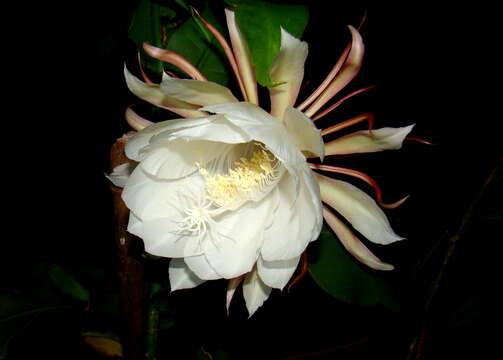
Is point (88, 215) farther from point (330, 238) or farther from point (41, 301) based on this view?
point (330, 238)

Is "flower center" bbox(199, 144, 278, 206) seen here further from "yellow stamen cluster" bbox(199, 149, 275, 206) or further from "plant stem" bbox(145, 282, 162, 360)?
"plant stem" bbox(145, 282, 162, 360)

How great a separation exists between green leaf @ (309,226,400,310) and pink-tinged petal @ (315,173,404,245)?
0.52 ft

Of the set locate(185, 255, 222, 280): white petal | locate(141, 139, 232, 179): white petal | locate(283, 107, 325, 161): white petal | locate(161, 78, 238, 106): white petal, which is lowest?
locate(185, 255, 222, 280): white petal

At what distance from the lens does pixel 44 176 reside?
152 cm

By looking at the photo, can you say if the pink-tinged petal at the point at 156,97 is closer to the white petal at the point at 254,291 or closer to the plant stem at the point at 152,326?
the white petal at the point at 254,291

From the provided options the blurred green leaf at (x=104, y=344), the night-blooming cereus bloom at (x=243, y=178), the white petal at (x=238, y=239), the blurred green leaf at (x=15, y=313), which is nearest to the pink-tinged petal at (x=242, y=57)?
the night-blooming cereus bloom at (x=243, y=178)

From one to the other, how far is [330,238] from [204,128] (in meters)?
0.37

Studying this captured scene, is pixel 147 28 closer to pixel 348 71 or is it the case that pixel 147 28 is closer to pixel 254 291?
pixel 348 71

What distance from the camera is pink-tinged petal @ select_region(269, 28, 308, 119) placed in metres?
0.54

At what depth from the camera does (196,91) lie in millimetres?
582

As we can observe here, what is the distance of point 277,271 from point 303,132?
0.85 feet

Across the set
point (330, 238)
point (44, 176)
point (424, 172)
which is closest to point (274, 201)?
point (330, 238)

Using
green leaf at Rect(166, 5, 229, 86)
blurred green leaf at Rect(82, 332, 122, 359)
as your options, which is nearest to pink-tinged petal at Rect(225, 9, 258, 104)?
green leaf at Rect(166, 5, 229, 86)

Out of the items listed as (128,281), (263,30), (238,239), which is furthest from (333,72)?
(128,281)
